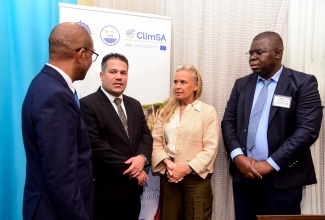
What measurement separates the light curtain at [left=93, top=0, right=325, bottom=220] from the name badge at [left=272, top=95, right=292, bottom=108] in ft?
2.51

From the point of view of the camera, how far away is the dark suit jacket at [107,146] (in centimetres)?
192

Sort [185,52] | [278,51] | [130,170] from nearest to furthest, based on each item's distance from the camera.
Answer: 1. [130,170]
2. [278,51]
3. [185,52]

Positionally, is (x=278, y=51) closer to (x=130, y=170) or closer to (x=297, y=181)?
(x=297, y=181)

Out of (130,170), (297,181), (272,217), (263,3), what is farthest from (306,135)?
(263,3)

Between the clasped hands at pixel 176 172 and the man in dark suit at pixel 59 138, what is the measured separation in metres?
0.88

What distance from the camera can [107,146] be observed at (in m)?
1.93

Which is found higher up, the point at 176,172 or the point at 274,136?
the point at 274,136

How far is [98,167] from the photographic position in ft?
6.55

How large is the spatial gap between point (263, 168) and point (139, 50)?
1.39 meters

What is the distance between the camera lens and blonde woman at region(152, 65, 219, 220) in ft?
7.43

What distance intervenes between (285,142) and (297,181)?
12.3 inches

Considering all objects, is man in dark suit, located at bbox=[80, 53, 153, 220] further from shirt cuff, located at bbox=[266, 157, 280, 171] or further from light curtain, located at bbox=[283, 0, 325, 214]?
light curtain, located at bbox=[283, 0, 325, 214]

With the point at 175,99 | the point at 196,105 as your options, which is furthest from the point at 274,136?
the point at 175,99

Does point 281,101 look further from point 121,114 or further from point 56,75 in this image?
point 56,75
